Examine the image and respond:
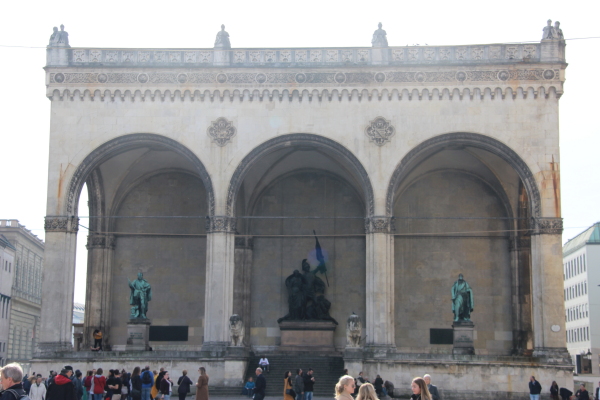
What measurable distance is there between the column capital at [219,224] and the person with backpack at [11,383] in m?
22.7

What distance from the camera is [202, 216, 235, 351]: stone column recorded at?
31750 mm

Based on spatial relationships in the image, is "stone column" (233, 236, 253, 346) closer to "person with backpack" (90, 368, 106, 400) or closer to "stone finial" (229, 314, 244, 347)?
"stone finial" (229, 314, 244, 347)

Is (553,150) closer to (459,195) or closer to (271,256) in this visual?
(459,195)

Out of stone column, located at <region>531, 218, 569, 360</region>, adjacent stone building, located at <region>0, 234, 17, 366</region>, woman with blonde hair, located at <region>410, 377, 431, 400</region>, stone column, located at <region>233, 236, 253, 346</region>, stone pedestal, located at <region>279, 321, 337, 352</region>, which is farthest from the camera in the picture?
adjacent stone building, located at <region>0, 234, 17, 366</region>

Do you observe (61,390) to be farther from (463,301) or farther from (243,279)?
(243,279)

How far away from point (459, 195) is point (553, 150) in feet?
19.9

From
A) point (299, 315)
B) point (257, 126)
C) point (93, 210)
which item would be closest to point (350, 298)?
point (299, 315)

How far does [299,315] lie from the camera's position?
119ft

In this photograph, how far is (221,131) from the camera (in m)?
33.0

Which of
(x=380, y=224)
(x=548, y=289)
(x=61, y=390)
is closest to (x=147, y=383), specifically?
(x=61, y=390)

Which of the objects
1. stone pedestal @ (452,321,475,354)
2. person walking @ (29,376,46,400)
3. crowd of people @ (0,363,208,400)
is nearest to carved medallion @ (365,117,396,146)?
stone pedestal @ (452,321,475,354)

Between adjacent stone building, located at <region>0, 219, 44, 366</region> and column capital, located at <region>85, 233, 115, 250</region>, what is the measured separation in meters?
36.6

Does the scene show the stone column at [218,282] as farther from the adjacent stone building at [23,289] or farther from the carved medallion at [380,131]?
the adjacent stone building at [23,289]

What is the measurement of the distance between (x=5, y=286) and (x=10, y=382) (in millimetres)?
65696
